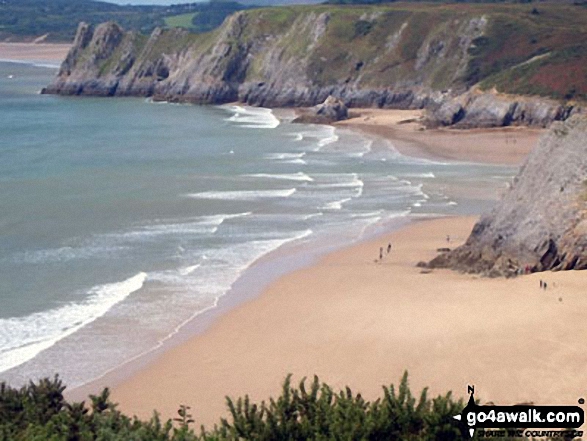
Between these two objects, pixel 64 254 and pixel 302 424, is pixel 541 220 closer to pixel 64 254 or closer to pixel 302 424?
pixel 64 254

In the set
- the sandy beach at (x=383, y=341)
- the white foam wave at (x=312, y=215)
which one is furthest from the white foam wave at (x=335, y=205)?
the sandy beach at (x=383, y=341)

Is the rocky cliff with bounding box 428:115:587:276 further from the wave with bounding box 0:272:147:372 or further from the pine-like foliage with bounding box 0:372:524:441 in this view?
the pine-like foliage with bounding box 0:372:524:441

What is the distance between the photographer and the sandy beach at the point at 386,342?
23.4m

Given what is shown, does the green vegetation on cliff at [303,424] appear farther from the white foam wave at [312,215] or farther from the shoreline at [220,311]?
the white foam wave at [312,215]

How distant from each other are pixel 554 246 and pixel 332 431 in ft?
63.3

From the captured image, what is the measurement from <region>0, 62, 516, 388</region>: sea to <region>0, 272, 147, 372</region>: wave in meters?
0.06

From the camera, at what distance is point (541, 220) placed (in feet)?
108

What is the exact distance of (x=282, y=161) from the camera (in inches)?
2522

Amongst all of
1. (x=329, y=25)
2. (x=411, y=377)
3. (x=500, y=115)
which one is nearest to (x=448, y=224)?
(x=411, y=377)

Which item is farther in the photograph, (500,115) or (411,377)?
(500,115)

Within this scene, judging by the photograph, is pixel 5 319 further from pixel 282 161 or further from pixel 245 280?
pixel 282 161

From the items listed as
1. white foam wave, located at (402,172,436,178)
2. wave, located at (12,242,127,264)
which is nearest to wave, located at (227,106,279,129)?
white foam wave, located at (402,172,436,178)

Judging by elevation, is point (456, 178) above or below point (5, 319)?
above

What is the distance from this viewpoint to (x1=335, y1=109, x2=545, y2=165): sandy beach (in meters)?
67.8
